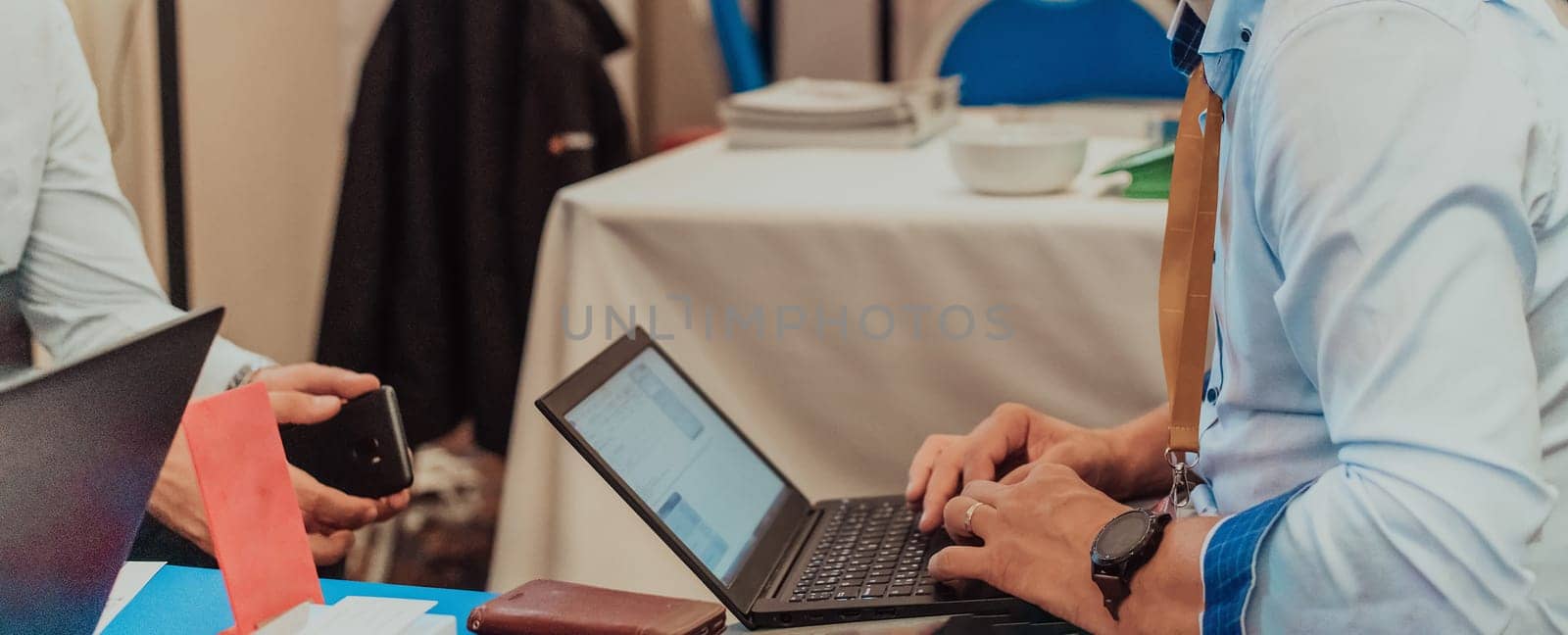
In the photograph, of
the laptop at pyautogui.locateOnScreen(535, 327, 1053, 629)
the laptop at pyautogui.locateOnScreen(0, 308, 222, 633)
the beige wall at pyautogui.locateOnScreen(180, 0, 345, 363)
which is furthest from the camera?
the beige wall at pyautogui.locateOnScreen(180, 0, 345, 363)

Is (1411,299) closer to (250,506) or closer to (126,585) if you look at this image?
(250,506)

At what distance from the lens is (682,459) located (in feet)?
3.26

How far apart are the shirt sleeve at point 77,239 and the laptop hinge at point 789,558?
410 mm

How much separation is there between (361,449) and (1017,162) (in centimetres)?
77

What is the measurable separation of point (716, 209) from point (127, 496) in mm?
886

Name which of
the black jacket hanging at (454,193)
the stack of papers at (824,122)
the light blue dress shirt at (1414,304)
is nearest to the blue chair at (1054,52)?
the stack of papers at (824,122)

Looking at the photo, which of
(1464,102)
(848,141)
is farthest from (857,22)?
(1464,102)

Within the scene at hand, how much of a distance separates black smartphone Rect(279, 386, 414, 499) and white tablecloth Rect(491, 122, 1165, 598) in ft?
1.68

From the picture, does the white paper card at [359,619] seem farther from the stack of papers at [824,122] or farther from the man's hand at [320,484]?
the stack of papers at [824,122]

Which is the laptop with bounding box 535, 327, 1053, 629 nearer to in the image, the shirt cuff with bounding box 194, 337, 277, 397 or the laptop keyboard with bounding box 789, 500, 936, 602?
the laptop keyboard with bounding box 789, 500, 936, 602

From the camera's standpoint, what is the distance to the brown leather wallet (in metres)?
0.72

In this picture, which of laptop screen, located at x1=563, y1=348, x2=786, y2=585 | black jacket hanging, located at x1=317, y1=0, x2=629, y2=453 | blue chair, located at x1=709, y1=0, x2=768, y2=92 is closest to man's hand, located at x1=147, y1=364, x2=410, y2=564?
laptop screen, located at x1=563, y1=348, x2=786, y2=585

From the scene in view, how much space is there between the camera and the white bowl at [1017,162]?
1.48 m

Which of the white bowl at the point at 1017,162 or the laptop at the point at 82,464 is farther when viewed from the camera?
the white bowl at the point at 1017,162
